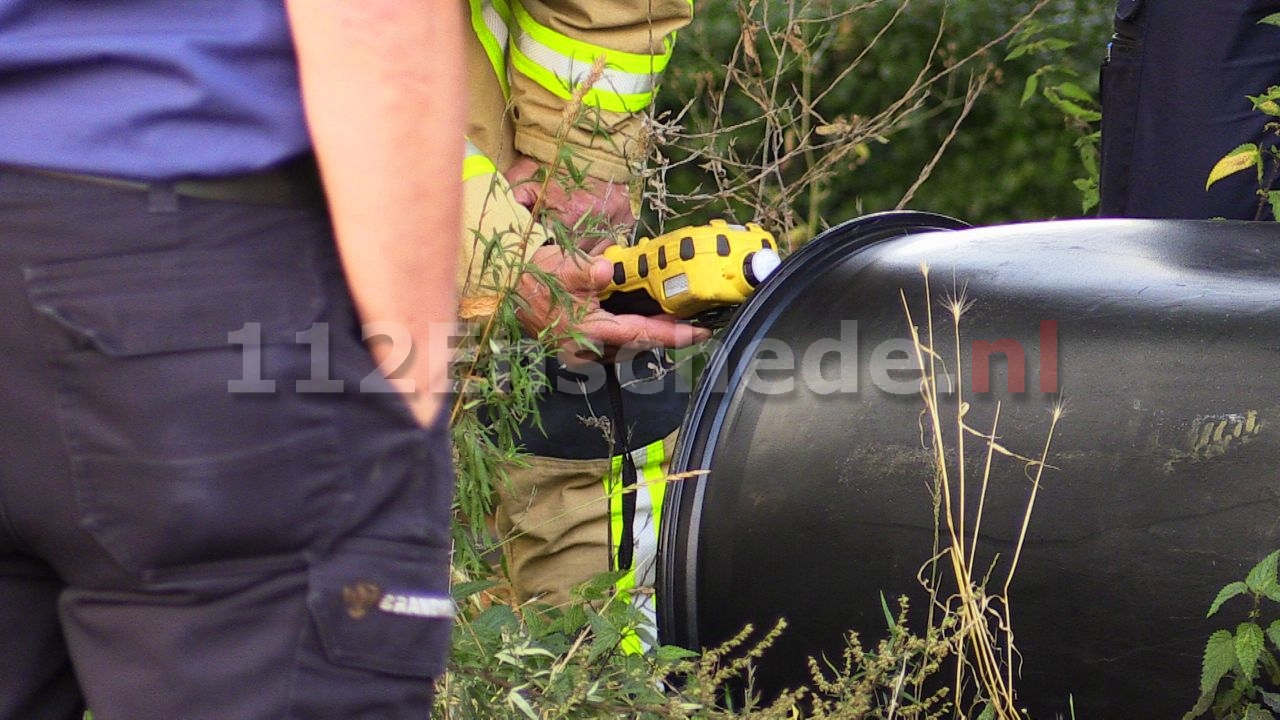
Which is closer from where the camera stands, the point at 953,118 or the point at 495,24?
the point at 495,24

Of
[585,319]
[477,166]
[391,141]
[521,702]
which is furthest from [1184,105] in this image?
[391,141]

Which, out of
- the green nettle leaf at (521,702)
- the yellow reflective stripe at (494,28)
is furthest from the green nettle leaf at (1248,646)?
the yellow reflective stripe at (494,28)

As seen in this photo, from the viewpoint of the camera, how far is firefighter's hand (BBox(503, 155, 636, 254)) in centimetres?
214

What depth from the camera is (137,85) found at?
904 millimetres

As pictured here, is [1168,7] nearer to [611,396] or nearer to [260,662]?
[611,396]

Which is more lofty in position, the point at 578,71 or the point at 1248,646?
the point at 578,71

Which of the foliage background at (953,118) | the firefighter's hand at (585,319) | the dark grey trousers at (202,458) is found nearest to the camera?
the dark grey trousers at (202,458)

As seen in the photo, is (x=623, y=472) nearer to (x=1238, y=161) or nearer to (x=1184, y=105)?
(x=1238, y=161)

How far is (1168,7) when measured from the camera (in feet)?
10.0

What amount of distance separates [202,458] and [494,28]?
167 centimetres

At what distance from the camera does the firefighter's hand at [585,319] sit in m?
2.13

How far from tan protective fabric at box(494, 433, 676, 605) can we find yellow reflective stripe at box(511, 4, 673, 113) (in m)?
0.70

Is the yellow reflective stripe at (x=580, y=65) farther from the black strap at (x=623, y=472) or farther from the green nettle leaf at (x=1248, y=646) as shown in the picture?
the green nettle leaf at (x=1248, y=646)

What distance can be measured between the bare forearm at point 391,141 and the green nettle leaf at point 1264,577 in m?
1.18
